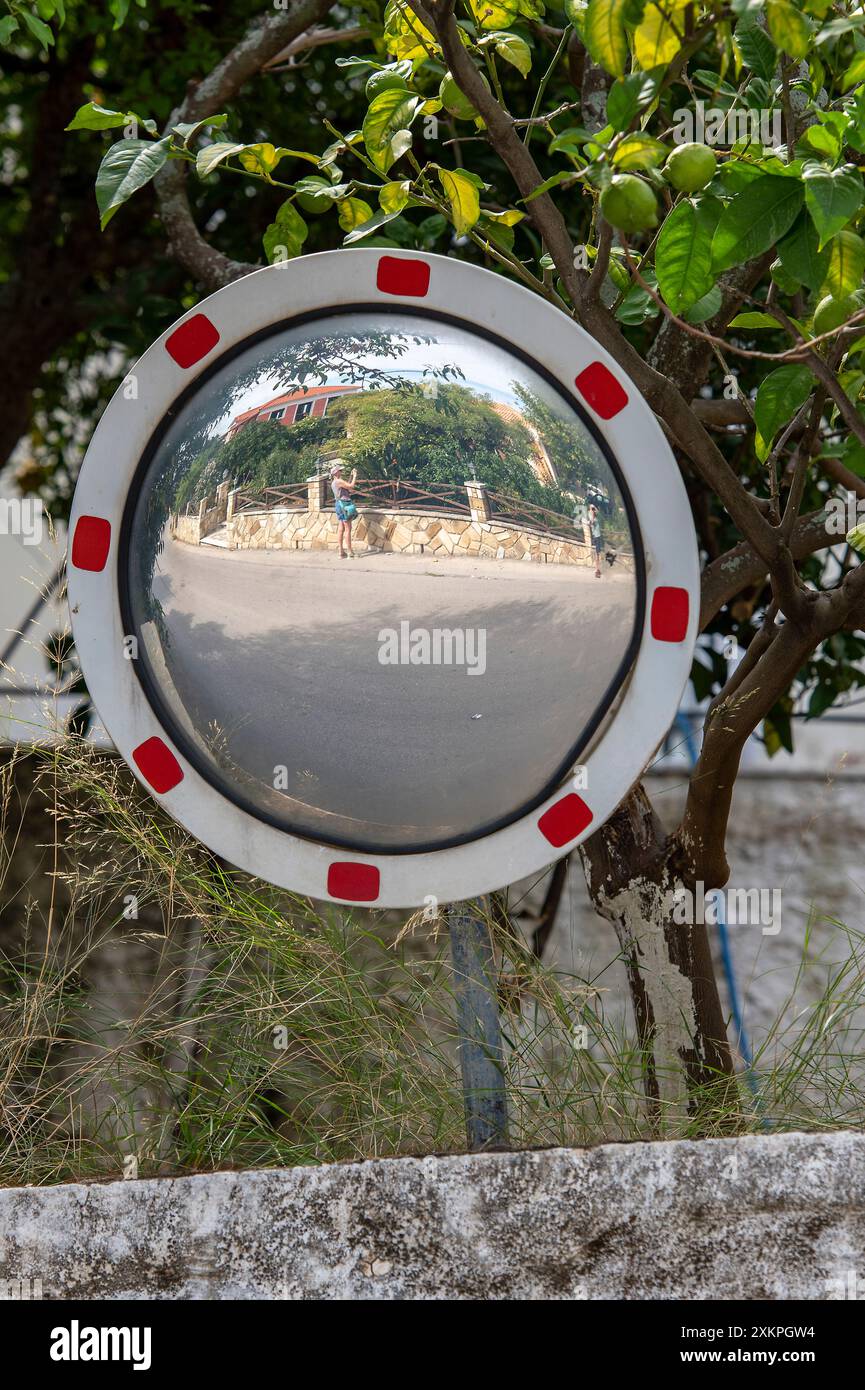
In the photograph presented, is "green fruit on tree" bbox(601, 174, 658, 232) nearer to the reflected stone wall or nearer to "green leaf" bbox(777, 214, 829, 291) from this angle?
"green leaf" bbox(777, 214, 829, 291)

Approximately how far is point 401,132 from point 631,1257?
1.46 m

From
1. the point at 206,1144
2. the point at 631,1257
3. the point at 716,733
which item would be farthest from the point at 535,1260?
the point at 716,733

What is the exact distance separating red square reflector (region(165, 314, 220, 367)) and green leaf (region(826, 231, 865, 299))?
777 millimetres

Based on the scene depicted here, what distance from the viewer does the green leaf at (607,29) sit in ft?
4.72

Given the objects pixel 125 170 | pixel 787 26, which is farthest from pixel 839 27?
pixel 125 170

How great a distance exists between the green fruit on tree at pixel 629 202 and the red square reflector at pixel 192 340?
0.55 meters

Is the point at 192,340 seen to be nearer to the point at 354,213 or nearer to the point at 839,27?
the point at 354,213

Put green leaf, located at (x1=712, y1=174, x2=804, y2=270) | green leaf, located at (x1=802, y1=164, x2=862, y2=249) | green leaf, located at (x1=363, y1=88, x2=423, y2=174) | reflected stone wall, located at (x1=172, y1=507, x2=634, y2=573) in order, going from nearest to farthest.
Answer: green leaf, located at (x1=802, y1=164, x2=862, y2=249), green leaf, located at (x1=712, y1=174, x2=804, y2=270), reflected stone wall, located at (x1=172, y1=507, x2=634, y2=573), green leaf, located at (x1=363, y1=88, x2=423, y2=174)

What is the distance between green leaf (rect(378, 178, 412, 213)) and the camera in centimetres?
178

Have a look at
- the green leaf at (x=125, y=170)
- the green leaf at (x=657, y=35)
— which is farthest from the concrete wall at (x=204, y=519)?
the green leaf at (x=657, y=35)

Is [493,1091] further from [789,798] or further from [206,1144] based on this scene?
[789,798]

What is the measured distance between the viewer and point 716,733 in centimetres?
214

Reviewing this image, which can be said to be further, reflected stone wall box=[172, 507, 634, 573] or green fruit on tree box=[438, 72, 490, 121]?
green fruit on tree box=[438, 72, 490, 121]

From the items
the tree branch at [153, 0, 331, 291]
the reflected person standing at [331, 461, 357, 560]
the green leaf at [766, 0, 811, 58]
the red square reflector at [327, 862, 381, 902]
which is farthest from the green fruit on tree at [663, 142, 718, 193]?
the tree branch at [153, 0, 331, 291]
